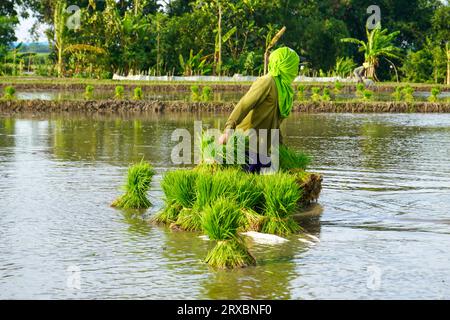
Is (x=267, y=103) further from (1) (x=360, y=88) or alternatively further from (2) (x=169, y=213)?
(1) (x=360, y=88)

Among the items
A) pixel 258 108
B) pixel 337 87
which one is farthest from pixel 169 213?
pixel 337 87

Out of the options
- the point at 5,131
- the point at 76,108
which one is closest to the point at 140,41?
the point at 76,108

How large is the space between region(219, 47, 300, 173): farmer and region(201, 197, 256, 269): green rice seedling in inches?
74.3

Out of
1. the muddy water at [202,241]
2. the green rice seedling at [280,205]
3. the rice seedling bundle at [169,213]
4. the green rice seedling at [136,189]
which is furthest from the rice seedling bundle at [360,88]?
the green rice seedling at [280,205]

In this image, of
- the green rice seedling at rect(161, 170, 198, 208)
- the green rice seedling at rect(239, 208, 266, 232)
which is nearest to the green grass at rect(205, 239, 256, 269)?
the green rice seedling at rect(239, 208, 266, 232)

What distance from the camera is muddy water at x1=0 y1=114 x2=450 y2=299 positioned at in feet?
23.2

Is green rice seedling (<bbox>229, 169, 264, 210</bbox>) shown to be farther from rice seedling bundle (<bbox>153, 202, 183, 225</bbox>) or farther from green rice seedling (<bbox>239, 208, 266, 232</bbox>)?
rice seedling bundle (<bbox>153, 202, 183, 225</bbox>)

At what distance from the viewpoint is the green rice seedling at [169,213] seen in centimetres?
942

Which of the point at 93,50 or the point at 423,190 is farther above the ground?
the point at 93,50

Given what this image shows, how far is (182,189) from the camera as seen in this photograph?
366 inches

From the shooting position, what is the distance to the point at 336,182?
12.2m

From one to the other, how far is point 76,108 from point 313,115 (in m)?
6.04

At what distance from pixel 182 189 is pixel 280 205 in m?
0.95

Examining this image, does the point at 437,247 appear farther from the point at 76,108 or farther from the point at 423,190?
the point at 76,108
